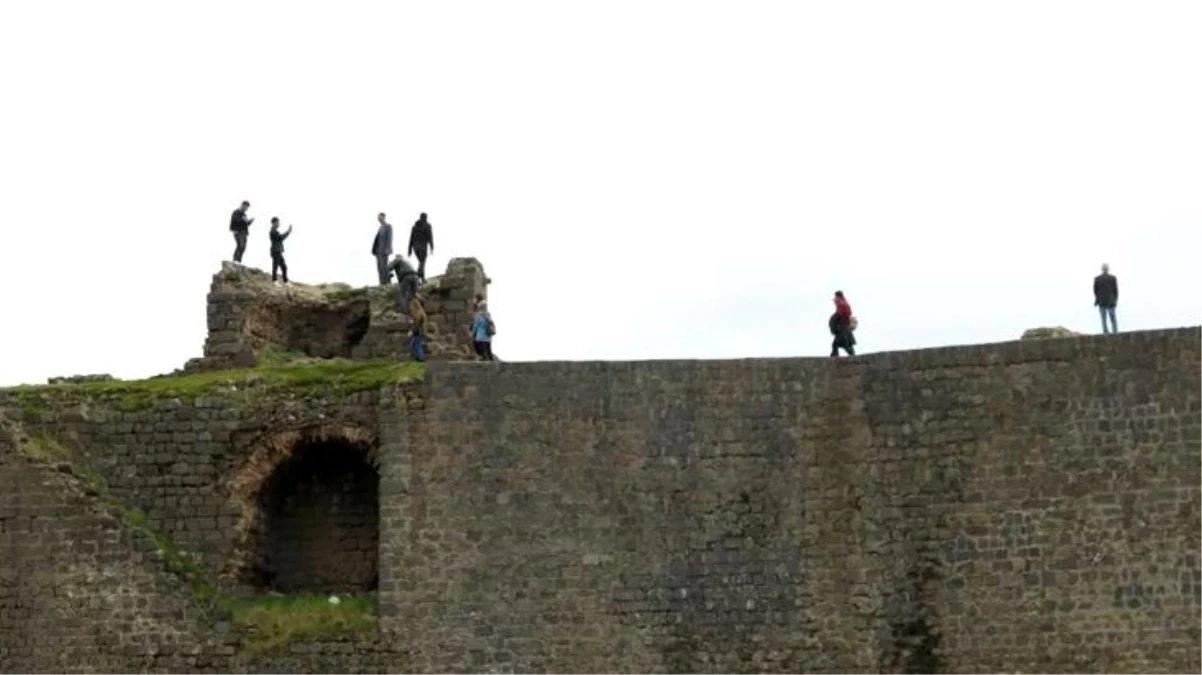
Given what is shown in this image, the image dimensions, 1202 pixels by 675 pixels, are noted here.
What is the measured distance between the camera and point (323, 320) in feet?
94.3

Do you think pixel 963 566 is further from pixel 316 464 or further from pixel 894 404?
pixel 316 464

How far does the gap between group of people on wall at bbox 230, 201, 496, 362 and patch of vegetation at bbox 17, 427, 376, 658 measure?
12.1ft

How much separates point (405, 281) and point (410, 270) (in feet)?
0.73

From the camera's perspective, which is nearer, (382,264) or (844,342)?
(844,342)

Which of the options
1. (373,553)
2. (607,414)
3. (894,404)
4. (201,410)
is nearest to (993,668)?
(894,404)

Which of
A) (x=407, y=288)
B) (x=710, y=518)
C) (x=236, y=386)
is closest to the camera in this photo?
(x=710, y=518)

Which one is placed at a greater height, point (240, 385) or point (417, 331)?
point (417, 331)

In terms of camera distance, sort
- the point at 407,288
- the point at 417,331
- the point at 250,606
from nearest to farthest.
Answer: the point at 250,606, the point at 417,331, the point at 407,288

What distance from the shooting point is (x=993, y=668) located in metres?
22.6

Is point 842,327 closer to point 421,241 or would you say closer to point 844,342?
point 844,342

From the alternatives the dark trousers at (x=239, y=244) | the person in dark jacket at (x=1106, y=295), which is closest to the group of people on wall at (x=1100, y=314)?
the person in dark jacket at (x=1106, y=295)

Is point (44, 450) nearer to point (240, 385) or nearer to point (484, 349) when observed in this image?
point (240, 385)

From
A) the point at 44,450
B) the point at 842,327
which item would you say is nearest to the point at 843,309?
the point at 842,327

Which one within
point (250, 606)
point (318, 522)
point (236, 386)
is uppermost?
point (236, 386)
